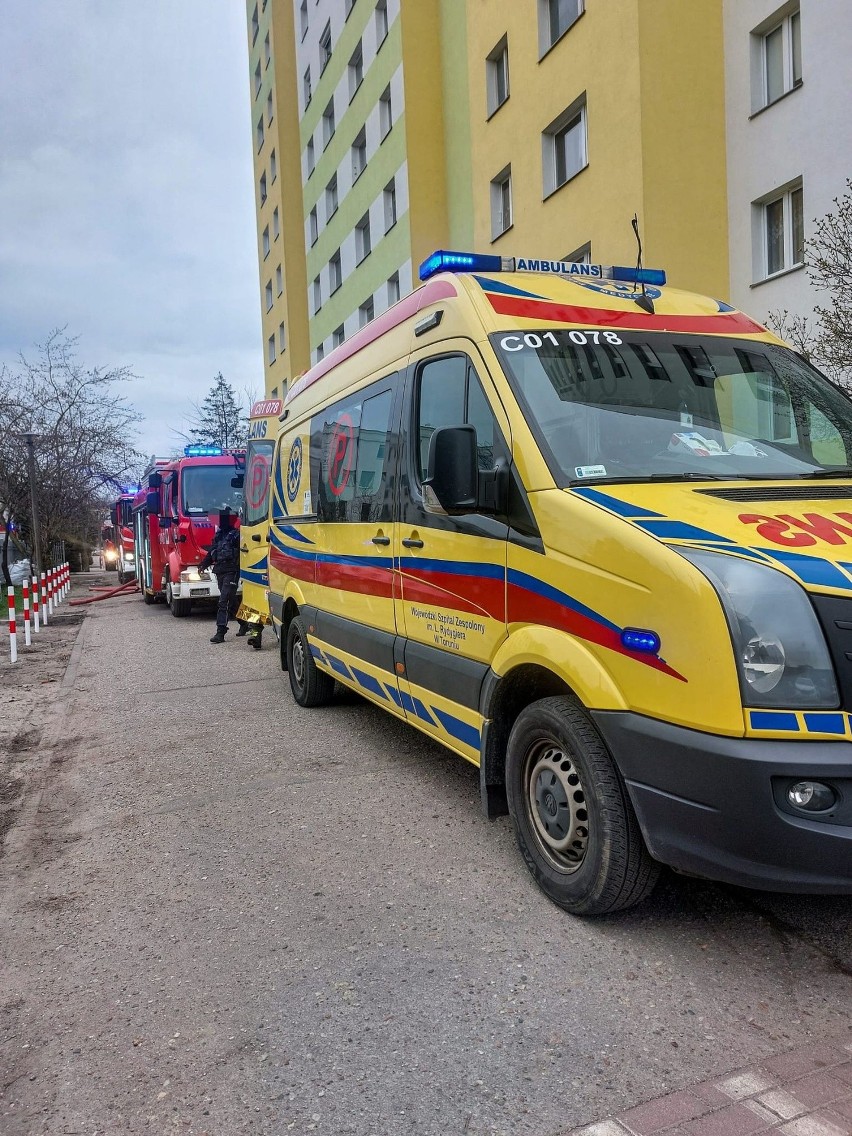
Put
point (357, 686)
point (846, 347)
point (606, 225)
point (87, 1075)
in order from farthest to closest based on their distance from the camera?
point (606, 225) < point (846, 347) < point (357, 686) < point (87, 1075)

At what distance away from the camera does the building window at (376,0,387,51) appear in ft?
79.0

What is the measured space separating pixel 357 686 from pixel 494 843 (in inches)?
72.9

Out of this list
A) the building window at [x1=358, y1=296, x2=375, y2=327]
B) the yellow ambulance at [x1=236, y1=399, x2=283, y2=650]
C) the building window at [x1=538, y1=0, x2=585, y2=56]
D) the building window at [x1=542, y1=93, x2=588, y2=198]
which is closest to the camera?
the yellow ambulance at [x1=236, y1=399, x2=283, y2=650]

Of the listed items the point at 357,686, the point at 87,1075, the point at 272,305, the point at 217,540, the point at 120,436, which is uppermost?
the point at 272,305

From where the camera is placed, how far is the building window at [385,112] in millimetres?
24011

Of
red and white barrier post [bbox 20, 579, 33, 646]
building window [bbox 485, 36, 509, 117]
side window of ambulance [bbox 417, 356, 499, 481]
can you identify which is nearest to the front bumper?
side window of ambulance [bbox 417, 356, 499, 481]

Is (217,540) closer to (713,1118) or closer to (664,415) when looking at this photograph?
(664,415)

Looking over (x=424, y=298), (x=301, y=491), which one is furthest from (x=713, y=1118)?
(x=301, y=491)

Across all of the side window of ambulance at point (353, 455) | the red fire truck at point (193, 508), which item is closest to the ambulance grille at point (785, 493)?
the side window of ambulance at point (353, 455)

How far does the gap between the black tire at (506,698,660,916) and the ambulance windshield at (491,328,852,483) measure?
0.95m

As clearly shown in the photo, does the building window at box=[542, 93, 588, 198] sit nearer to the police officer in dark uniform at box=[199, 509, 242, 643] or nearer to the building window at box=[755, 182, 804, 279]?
the building window at box=[755, 182, 804, 279]

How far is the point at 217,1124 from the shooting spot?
225 cm

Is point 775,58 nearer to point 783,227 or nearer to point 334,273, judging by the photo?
point 783,227

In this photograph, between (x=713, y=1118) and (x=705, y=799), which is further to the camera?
(x=705, y=799)
